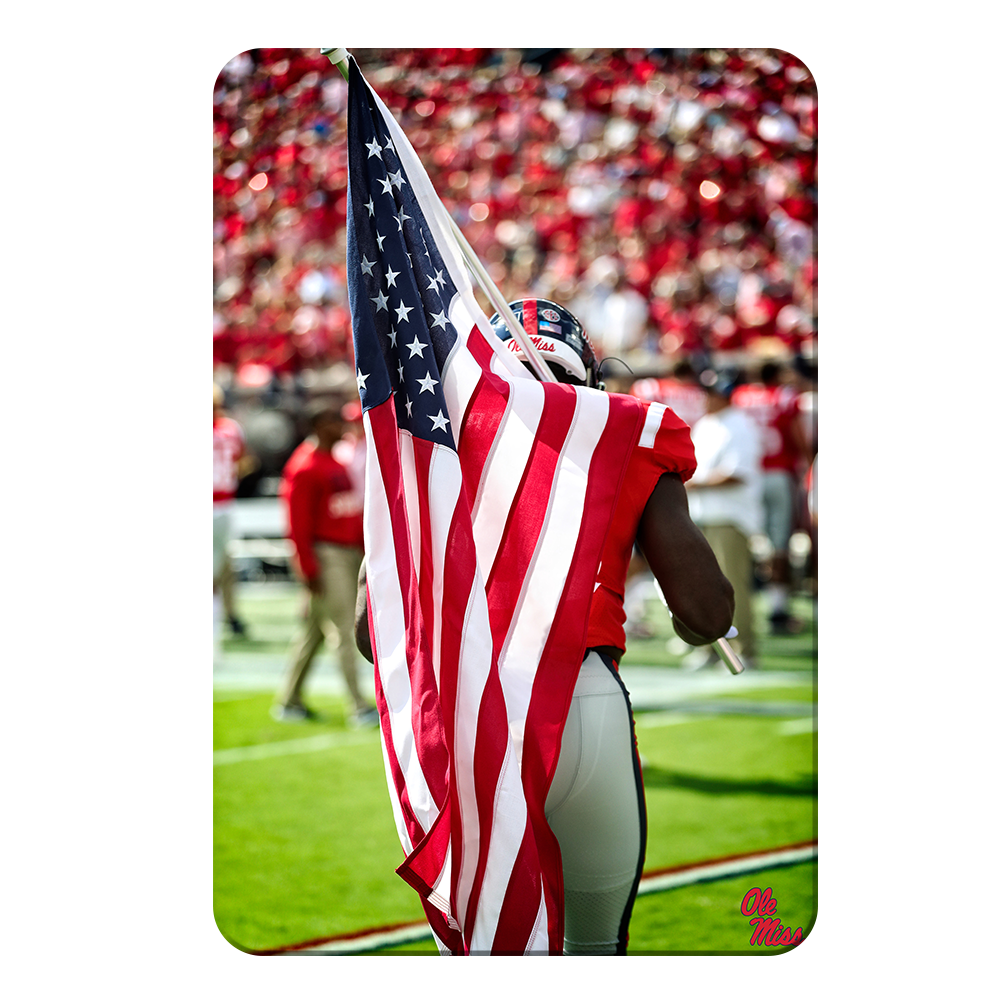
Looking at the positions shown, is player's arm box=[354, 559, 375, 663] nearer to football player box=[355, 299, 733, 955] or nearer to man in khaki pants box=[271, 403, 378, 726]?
football player box=[355, 299, 733, 955]

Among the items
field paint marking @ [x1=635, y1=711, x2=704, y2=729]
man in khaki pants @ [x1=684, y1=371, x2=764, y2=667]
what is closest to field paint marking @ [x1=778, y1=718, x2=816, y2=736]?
field paint marking @ [x1=635, y1=711, x2=704, y2=729]

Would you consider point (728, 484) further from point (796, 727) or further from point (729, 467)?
point (796, 727)

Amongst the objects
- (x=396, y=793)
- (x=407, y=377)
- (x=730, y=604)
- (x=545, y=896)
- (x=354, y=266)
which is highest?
(x=354, y=266)

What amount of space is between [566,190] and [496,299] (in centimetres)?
668

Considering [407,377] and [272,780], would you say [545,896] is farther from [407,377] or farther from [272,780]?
[272,780]

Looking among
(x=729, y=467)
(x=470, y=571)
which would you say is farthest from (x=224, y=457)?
(x=470, y=571)

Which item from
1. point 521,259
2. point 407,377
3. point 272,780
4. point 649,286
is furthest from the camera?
point 649,286

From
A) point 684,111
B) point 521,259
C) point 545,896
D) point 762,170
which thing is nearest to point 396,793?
point 545,896

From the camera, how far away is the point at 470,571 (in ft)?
9.29

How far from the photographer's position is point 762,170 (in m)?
5.98

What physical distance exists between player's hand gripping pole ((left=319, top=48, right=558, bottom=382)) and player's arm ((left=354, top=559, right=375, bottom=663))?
718 millimetres

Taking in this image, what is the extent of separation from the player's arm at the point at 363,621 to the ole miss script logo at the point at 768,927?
175cm

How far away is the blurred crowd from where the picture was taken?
413 cm

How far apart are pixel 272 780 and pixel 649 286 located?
7.78m
